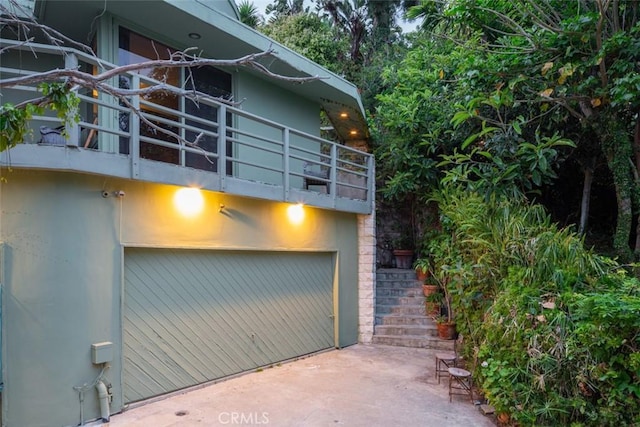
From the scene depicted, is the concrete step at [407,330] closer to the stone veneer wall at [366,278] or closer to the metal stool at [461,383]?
the stone veneer wall at [366,278]

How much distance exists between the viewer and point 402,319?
8.83 meters

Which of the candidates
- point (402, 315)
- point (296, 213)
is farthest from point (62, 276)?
point (402, 315)

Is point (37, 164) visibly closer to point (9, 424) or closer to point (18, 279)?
point (18, 279)

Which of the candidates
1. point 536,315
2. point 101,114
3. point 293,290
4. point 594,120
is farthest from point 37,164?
point 594,120

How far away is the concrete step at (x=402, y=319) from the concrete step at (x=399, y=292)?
22.4 inches

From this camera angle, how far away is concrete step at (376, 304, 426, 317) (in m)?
8.94

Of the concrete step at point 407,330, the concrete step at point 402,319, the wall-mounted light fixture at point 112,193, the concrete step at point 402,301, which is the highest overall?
the wall-mounted light fixture at point 112,193

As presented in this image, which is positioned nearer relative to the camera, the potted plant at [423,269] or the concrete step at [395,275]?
the potted plant at [423,269]

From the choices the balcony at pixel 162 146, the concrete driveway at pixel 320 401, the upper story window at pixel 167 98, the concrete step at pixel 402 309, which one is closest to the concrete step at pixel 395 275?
the concrete step at pixel 402 309

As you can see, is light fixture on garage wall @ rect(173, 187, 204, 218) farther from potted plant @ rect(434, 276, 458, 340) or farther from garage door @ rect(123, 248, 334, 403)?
potted plant @ rect(434, 276, 458, 340)

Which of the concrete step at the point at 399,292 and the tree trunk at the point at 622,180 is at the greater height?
the tree trunk at the point at 622,180

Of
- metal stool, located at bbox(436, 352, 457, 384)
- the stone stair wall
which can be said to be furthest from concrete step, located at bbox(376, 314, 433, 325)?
metal stool, located at bbox(436, 352, 457, 384)

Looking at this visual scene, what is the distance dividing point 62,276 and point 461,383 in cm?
499

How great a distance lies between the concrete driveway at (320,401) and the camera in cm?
471
